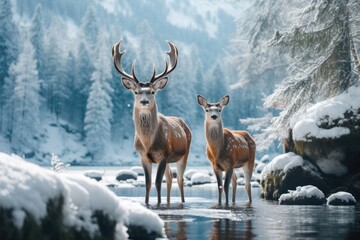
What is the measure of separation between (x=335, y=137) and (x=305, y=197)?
2366 millimetres

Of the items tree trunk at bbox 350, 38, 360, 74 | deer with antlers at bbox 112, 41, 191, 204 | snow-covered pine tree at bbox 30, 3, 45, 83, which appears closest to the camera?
deer with antlers at bbox 112, 41, 191, 204

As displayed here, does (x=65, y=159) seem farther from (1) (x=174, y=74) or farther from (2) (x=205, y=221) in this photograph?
(2) (x=205, y=221)

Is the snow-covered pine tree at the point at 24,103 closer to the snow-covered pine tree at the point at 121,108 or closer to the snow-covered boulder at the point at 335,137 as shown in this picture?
the snow-covered pine tree at the point at 121,108

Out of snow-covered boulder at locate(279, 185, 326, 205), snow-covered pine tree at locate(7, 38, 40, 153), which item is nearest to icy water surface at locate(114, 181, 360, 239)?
snow-covered boulder at locate(279, 185, 326, 205)

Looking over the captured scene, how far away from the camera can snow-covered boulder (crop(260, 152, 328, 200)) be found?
17.2 meters

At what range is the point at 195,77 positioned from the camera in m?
96.0

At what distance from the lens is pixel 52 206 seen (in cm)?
535

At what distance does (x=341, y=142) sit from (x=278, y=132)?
290 centimetres

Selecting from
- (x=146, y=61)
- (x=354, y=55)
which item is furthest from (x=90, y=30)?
(x=354, y=55)

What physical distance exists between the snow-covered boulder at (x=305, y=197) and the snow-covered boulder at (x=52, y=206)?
953 centimetres

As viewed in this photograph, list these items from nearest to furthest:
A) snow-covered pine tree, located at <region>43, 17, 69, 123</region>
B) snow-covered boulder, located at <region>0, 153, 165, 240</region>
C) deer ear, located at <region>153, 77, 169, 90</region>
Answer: snow-covered boulder, located at <region>0, 153, 165, 240</region>, deer ear, located at <region>153, 77, 169, 90</region>, snow-covered pine tree, located at <region>43, 17, 69, 123</region>

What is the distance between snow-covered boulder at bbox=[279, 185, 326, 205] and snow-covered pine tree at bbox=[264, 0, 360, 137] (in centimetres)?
379

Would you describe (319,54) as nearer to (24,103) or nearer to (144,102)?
(144,102)

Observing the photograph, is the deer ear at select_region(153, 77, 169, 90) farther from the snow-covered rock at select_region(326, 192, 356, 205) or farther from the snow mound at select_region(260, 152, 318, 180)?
the snow mound at select_region(260, 152, 318, 180)
